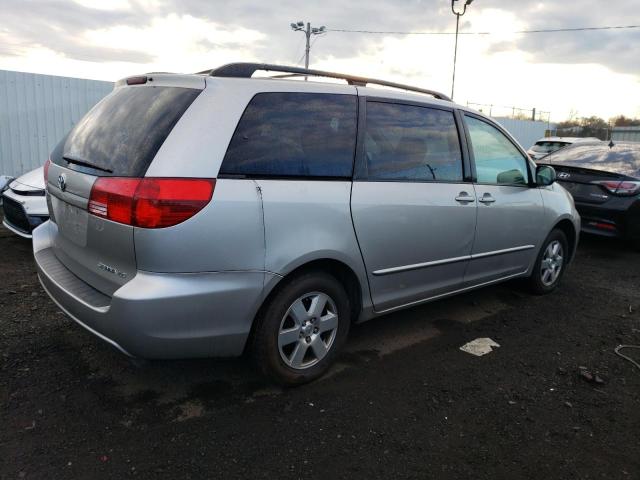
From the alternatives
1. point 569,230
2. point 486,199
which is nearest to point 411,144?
A: point 486,199

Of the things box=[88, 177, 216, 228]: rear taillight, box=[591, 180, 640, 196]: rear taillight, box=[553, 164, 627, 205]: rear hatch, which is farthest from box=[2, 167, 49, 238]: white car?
box=[591, 180, 640, 196]: rear taillight

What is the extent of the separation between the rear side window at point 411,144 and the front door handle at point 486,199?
0.27 metres

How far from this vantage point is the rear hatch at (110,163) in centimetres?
248

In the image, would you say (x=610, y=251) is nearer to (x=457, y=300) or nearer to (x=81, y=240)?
(x=457, y=300)

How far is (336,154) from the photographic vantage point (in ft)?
9.92

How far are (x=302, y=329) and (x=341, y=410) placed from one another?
1.60 ft

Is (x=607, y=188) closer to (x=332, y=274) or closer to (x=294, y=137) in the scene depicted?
(x=332, y=274)

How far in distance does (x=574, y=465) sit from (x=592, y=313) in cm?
252

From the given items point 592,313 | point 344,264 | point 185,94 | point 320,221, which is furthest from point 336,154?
point 592,313

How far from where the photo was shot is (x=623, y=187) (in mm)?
6617

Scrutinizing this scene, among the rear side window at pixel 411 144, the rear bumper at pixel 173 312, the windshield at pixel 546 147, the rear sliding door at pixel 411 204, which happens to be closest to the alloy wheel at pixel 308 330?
the rear bumper at pixel 173 312

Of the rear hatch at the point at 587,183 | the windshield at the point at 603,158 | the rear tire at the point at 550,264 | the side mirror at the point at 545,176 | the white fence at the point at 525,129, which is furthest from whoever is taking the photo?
the white fence at the point at 525,129

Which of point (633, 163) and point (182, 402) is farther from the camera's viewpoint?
point (633, 163)

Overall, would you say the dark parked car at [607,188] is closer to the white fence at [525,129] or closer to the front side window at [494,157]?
the front side window at [494,157]
